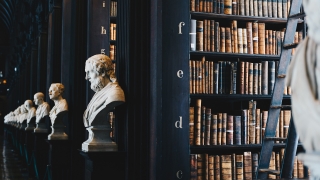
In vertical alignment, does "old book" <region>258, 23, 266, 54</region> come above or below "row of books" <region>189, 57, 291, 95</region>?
above

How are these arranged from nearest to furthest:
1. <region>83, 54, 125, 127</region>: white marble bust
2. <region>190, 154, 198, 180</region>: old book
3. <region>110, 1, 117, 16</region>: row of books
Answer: <region>83, 54, 125, 127</region>: white marble bust, <region>190, 154, 198, 180</region>: old book, <region>110, 1, 117, 16</region>: row of books

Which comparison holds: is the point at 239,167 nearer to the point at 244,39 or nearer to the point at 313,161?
the point at 244,39

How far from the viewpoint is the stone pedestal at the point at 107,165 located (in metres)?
3.15

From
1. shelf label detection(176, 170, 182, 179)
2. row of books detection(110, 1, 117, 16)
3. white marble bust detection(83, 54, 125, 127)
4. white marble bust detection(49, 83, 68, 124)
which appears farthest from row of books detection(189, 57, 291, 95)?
white marble bust detection(49, 83, 68, 124)

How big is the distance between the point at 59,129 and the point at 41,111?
1575mm

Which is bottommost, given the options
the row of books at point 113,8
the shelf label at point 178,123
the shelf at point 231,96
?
the shelf label at point 178,123

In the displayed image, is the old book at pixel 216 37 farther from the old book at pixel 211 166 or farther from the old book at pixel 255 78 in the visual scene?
the old book at pixel 211 166

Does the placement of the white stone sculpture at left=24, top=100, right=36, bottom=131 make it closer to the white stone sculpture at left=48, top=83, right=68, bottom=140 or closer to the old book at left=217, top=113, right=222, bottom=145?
the white stone sculpture at left=48, top=83, right=68, bottom=140

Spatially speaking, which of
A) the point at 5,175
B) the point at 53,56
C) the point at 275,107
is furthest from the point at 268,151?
the point at 5,175

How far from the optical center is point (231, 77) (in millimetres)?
3596

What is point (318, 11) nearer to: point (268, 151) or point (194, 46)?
point (268, 151)

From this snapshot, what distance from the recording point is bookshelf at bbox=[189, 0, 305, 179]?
341 cm

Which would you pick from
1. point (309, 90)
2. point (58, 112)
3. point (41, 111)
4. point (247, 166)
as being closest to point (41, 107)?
point (41, 111)

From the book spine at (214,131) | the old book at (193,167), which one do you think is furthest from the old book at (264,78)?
the old book at (193,167)
